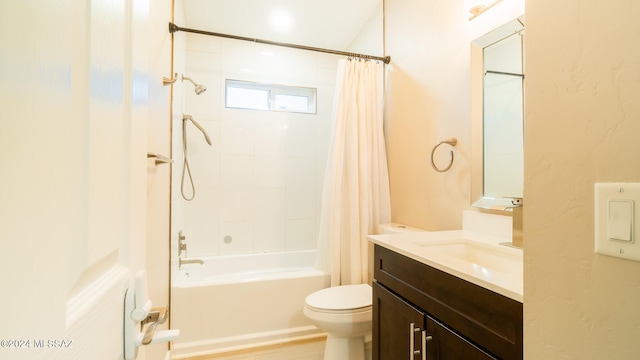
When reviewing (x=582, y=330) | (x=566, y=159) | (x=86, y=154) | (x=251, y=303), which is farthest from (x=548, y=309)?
(x=251, y=303)

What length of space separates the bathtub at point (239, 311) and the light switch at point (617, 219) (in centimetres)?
189

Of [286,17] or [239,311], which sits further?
[286,17]

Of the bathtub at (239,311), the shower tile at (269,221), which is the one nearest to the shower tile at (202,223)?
the shower tile at (269,221)

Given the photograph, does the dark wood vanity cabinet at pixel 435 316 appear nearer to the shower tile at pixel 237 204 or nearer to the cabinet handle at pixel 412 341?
the cabinet handle at pixel 412 341

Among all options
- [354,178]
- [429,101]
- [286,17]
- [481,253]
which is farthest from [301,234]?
[286,17]

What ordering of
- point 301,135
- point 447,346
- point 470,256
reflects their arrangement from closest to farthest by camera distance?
point 447,346, point 470,256, point 301,135

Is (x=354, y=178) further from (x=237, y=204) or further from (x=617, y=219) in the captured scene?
(x=617, y=219)

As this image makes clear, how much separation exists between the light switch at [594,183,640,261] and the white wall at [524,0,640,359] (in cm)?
1

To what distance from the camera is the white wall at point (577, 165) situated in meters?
0.41

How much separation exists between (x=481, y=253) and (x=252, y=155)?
2.26m

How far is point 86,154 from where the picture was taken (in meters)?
0.35

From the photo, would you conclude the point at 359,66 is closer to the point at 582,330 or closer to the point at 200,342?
the point at 582,330

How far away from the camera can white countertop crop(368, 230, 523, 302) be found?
30.2 inches

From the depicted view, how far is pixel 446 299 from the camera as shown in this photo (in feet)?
3.00
